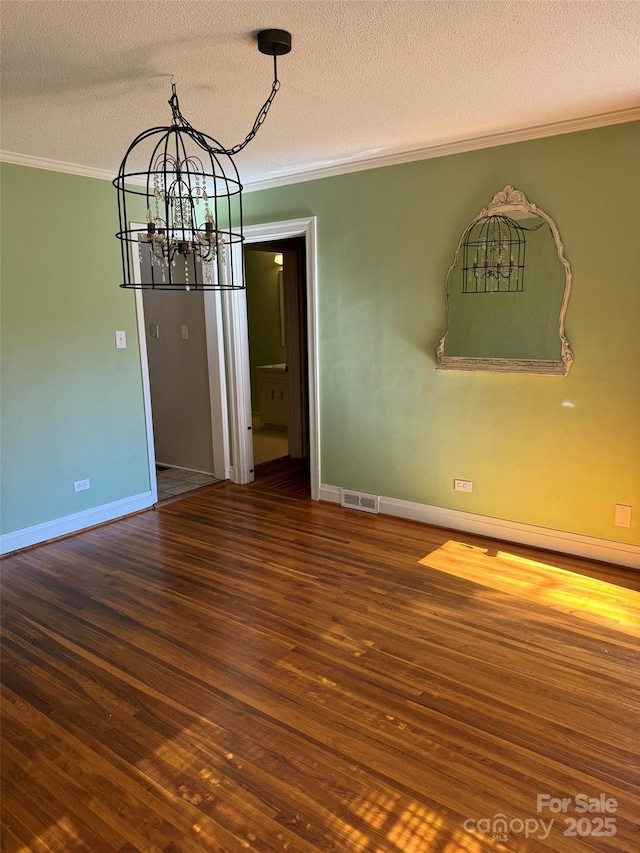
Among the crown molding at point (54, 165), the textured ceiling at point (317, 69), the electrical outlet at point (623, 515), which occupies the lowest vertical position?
the electrical outlet at point (623, 515)

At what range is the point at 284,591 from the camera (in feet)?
10.8

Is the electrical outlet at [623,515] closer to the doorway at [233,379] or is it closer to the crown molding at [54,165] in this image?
the doorway at [233,379]

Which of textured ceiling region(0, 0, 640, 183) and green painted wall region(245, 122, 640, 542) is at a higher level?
textured ceiling region(0, 0, 640, 183)

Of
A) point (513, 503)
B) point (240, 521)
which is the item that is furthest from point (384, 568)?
point (240, 521)

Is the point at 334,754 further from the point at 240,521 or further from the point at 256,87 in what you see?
the point at 256,87

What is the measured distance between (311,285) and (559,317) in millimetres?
1885

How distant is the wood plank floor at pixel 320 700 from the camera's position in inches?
71.5

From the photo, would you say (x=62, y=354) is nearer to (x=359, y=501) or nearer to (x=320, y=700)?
(x=359, y=501)

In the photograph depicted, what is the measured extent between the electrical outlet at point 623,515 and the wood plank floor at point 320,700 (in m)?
0.29

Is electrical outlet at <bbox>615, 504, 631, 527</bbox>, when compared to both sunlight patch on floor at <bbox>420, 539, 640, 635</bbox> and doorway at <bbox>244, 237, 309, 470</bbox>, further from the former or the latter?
doorway at <bbox>244, 237, 309, 470</bbox>

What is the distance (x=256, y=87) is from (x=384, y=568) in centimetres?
266

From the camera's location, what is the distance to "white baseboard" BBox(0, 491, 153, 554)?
3979 mm

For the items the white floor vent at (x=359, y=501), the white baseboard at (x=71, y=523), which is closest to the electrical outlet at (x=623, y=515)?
the white floor vent at (x=359, y=501)

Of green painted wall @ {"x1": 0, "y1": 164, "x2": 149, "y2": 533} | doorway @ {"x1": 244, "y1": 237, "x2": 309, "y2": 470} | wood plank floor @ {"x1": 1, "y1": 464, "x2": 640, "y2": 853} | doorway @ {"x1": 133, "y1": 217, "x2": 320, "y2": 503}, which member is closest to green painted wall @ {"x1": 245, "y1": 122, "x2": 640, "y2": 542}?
doorway @ {"x1": 133, "y1": 217, "x2": 320, "y2": 503}
